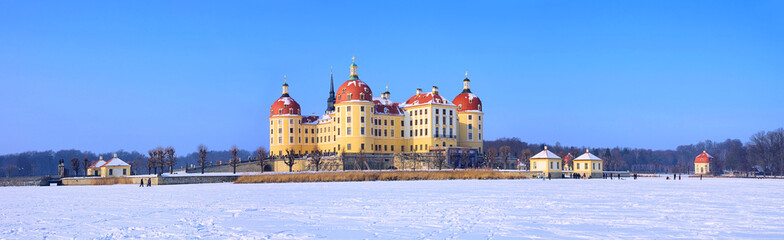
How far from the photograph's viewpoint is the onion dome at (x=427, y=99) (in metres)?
79.1

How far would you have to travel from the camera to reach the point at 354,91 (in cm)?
7694

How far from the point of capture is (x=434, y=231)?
16.7 metres

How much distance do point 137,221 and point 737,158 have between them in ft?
320

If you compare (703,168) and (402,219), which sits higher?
(402,219)

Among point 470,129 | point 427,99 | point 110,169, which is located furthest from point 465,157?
point 110,169

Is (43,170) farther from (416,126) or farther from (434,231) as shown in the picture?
(434,231)

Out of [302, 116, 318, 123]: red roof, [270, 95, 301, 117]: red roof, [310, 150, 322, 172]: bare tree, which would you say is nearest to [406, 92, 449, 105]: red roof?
[302, 116, 318, 123]: red roof

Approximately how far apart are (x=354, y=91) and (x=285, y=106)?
12040mm

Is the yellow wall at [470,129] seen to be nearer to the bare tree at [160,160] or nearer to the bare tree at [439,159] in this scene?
the bare tree at [439,159]

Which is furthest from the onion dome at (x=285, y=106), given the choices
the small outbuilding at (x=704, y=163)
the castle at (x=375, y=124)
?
the small outbuilding at (x=704, y=163)

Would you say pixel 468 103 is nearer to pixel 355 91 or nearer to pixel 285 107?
pixel 355 91

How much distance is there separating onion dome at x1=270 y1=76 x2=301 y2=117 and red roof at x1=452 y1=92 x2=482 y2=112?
749 inches

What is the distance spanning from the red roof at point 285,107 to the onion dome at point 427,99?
44.1 feet

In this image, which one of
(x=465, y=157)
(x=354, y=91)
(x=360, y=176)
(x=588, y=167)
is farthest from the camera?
(x=354, y=91)
